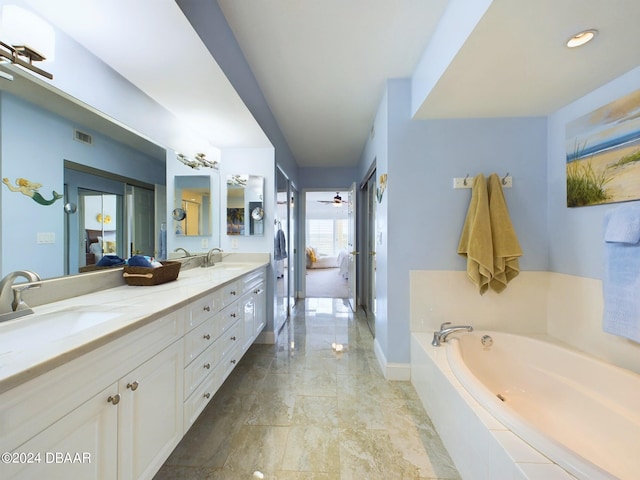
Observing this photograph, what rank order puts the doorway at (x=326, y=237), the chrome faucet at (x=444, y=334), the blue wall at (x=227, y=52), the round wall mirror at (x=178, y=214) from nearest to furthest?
the blue wall at (x=227, y=52) < the chrome faucet at (x=444, y=334) < the round wall mirror at (x=178, y=214) < the doorway at (x=326, y=237)

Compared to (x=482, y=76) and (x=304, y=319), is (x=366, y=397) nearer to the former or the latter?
(x=304, y=319)

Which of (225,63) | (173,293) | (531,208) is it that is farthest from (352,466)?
(225,63)

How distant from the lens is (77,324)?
949mm

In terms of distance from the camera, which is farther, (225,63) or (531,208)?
(531,208)

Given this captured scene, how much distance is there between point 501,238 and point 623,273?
2.07ft

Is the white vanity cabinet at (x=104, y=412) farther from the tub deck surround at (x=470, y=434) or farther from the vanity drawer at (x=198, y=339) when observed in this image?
the tub deck surround at (x=470, y=434)

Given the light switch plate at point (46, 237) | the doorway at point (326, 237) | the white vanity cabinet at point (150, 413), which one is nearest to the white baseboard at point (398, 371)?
the white vanity cabinet at point (150, 413)

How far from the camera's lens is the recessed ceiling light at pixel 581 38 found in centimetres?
117

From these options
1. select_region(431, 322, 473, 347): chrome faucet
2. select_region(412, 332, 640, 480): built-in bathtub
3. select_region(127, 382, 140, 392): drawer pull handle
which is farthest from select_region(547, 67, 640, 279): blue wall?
select_region(127, 382, 140, 392): drawer pull handle

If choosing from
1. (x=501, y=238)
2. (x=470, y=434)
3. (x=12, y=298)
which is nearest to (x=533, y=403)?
(x=470, y=434)

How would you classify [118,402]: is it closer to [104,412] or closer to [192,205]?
[104,412]

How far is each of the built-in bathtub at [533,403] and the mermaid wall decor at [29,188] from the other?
2135mm

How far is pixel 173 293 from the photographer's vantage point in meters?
1.32

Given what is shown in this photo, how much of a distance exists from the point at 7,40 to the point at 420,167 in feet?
7.67
